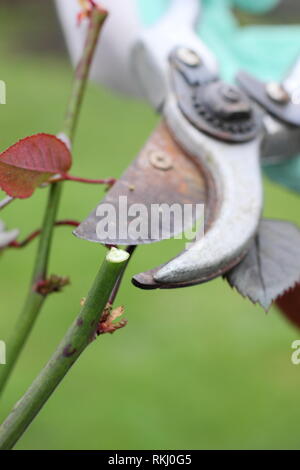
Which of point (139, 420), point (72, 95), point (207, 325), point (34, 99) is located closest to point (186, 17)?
point (72, 95)

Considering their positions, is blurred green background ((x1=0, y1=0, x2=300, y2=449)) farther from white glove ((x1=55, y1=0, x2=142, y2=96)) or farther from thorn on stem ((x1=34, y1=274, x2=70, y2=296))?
thorn on stem ((x1=34, y1=274, x2=70, y2=296))

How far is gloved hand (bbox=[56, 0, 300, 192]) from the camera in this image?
66 cm

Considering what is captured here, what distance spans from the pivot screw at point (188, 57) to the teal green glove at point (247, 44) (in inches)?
2.0

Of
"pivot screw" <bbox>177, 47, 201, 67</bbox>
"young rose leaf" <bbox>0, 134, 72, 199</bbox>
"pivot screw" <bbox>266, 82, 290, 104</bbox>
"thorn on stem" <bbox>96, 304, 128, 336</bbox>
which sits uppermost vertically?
"young rose leaf" <bbox>0, 134, 72, 199</bbox>

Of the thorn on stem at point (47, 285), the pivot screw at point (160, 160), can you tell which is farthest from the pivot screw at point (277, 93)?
the thorn on stem at point (47, 285)

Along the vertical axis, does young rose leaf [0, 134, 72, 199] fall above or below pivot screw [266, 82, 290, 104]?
above

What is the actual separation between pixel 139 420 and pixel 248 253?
3.43 feet

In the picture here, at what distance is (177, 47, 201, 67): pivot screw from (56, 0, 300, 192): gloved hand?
2.0 inches

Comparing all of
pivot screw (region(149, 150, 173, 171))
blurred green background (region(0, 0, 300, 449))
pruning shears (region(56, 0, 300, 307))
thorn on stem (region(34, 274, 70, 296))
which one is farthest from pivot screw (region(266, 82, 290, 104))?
blurred green background (region(0, 0, 300, 449))

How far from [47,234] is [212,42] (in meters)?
0.28

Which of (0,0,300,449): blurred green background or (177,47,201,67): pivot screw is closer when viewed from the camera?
(177,47,201,67): pivot screw

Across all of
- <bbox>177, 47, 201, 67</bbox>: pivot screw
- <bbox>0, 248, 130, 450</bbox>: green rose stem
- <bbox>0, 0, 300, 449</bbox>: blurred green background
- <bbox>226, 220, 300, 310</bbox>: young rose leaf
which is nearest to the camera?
<bbox>0, 248, 130, 450</bbox>: green rose stem

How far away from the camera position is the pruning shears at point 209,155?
47 centimetres

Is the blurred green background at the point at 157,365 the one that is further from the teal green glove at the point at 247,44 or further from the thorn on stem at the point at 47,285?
the thorn on stem at the point at 47,285
